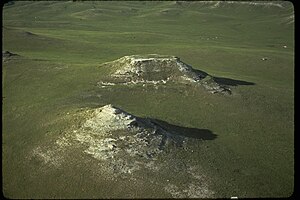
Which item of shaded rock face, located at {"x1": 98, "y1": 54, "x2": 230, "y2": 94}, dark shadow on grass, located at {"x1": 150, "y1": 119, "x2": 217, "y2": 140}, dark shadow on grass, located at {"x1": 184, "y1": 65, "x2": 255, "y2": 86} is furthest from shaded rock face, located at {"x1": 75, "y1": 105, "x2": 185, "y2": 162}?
dark shadow on grass, located at {"x1": 184, "y1": 65, "x2": 255, "y2": 86}

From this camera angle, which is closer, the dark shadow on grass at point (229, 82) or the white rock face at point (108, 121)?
the white rock face at point (108, 121)

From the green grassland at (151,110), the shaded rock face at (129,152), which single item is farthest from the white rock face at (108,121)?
the green grassland at (151,110)

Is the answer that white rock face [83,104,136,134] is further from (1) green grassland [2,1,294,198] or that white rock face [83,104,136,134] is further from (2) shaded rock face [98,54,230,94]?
(2) shaded rock face [98,54,230,94]

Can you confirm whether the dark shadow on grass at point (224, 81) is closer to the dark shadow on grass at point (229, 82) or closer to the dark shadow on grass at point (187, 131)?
the dark shadow on grass at point (229, 82)

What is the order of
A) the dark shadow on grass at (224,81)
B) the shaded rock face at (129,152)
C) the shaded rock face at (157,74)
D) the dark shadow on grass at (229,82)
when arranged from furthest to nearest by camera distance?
the dark shadow on grass at (229,82) → the dark shadow on grass at (224,81) → the shaded rock face at (157,74) → the shaded rock face at (129,152)

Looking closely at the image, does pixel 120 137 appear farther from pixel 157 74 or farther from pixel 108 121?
pixel 157 74

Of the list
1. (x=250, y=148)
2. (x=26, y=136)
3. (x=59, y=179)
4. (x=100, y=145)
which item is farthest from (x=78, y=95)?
(x=250, y=148)
